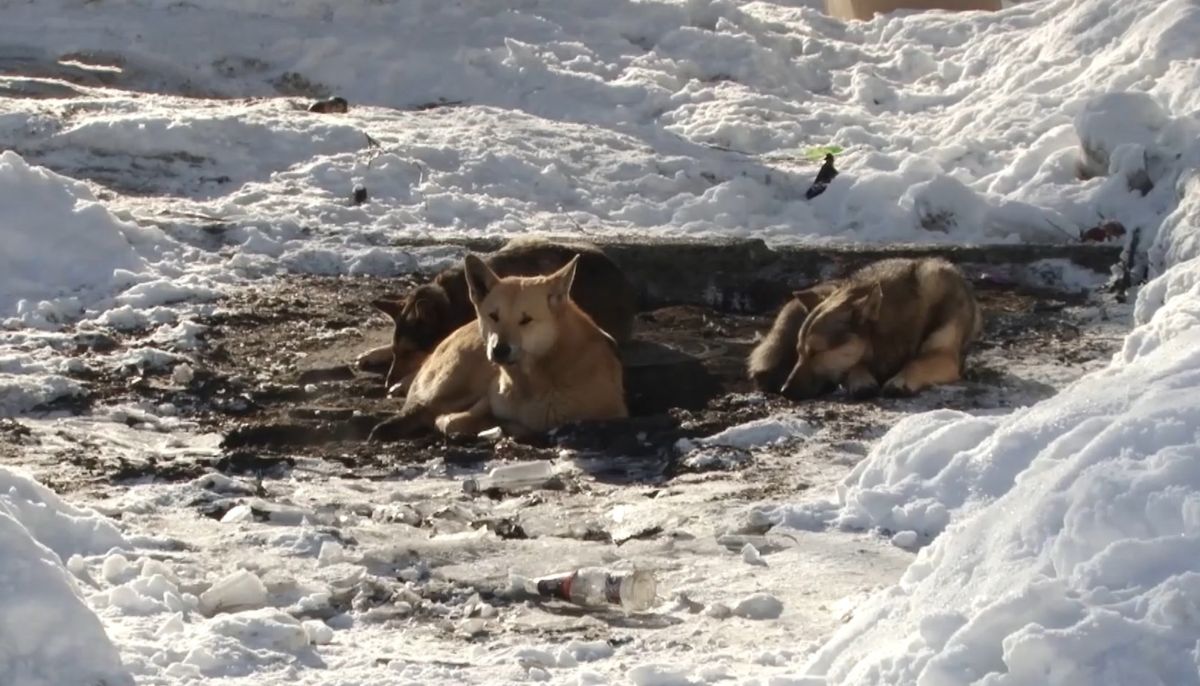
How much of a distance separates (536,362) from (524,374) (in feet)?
0.31

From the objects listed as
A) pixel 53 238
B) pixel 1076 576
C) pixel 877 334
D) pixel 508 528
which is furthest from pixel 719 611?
pixel 53 238

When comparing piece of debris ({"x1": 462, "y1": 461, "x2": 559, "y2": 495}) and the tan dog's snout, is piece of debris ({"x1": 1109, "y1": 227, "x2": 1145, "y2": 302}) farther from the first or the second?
piece of debris ({"x1": 462, "y1": 461, "x2": 559, "y2": 495})

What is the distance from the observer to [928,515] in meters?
6.44

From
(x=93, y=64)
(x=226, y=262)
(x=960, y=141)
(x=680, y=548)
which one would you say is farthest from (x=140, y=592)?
(x=93, y=64)

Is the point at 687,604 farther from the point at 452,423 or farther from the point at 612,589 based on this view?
the point at 452,423

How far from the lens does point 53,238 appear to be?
1159cm

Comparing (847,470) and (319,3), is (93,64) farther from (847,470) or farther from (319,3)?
(847,470)

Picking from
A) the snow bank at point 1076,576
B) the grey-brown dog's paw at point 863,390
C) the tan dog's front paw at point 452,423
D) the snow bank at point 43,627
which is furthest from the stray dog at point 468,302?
the snow bank at point 1076,576

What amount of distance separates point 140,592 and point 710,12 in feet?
45.5

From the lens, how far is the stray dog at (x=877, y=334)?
9.66 m

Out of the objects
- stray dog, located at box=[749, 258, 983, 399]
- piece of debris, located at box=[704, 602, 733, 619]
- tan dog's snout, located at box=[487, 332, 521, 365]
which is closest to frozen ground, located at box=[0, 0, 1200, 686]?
piece of debris, located at box=[704, 602, 733, 619]

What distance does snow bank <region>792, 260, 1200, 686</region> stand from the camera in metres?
4.01

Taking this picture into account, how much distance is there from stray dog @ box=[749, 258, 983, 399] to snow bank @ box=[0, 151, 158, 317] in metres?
4.42

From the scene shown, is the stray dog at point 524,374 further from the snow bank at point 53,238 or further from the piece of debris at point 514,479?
the snow bank at point 53,238
